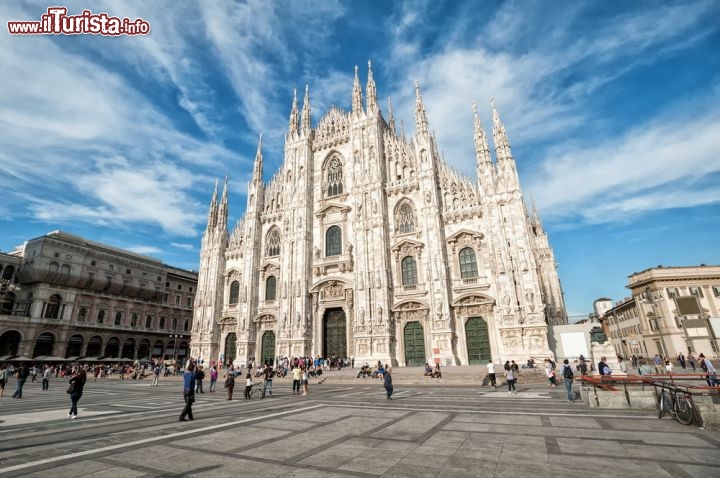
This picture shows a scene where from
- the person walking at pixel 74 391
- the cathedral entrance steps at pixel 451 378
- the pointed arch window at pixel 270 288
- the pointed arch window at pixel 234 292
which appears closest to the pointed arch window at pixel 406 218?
the cathedral entrance steps at pixel 451 378

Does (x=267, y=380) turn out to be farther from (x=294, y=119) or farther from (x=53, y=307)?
(x=53, y=307)

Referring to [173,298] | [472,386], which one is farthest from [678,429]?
[173,298]

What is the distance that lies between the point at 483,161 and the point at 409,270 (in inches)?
417

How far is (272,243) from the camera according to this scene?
36.0m

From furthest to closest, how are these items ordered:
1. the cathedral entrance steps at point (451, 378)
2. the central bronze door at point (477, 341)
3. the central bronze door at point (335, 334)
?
the central bronze door at point (335, 334)
the central bronze door at point (477, 341)
the cathedral entrance steps at point (451, 378)

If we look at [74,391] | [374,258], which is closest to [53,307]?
[374,258]

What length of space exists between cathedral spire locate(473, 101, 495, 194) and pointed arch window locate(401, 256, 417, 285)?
26.3 ft

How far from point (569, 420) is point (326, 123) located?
35.2 m

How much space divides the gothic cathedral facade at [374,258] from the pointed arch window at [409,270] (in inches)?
4.7

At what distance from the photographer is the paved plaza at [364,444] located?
4805 mm

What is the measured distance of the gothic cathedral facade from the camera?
2497 centimetres

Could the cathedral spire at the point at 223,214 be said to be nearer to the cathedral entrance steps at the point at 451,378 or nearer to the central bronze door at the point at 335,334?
the central bronze door at the point at 335,334

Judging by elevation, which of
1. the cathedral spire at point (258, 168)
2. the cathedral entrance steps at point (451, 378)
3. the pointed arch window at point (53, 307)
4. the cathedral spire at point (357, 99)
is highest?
the cathedral spire at point (357, 99)

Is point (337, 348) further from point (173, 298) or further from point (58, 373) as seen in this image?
point (173, 298)
